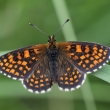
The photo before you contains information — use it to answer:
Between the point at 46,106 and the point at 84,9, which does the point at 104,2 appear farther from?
the point at 46,106

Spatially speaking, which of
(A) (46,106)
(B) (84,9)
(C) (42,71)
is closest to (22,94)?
(A) (46,106)

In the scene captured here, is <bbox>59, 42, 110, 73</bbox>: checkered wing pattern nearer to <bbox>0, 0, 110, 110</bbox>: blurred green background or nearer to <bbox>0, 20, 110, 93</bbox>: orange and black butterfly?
<bbox>0, 20, 110, 93</bbox>: orange and black butterfly

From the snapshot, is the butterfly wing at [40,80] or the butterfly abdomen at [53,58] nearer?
the butterfly wing at [40,80]

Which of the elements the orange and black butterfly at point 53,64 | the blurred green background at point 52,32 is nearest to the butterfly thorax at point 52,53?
the orange and black butterfly at point 53,64

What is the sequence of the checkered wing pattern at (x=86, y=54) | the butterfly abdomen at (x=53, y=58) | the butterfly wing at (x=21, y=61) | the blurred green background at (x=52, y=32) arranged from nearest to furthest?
the checkered wing pattern at (x=86, y=54)
the butterfly wing at (x=21, y=61)
the butterfly abdomen at (x=53, y=58)
the blurred green background at (x=52, y=32)

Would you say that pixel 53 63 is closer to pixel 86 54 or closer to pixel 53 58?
pixel 53 58

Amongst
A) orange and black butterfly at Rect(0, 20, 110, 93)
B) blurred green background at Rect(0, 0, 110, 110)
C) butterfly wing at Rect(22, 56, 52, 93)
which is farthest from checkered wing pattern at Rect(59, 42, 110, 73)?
blurred green background at Rect(0, 0, 110, 110)

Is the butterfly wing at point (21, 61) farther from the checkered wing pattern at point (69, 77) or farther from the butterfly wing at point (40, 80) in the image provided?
the checkered wing pattern at point (69, 77)
